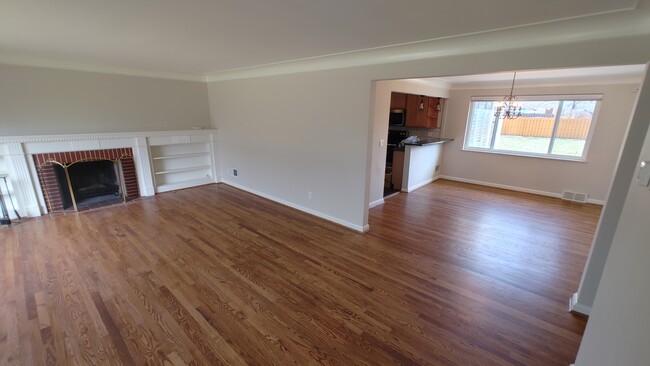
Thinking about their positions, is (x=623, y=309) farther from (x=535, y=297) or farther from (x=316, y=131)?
(x=316, y=131)

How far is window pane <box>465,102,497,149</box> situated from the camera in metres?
6.29

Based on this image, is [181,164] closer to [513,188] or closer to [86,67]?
[86,67]

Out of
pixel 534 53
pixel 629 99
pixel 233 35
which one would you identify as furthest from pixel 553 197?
pixel 233 35

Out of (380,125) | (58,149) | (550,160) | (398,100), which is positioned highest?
(398,100)

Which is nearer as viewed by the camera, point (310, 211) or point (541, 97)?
point (310, 211)

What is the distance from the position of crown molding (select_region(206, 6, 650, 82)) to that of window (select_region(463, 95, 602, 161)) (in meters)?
4.28

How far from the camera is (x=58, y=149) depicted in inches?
165

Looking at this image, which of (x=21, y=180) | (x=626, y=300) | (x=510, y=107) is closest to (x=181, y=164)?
(x=21, y=180)

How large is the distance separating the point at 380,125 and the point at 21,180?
561 centimetres

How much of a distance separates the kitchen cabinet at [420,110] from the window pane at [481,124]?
95 centimetres

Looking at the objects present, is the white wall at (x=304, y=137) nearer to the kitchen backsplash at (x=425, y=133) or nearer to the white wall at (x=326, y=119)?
the white wall at (x=326, y=119)

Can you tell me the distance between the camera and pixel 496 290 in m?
2.60

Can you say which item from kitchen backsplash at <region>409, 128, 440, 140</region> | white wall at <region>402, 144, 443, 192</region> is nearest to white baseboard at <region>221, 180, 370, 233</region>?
white wall at <region>402, 144, 443, 192</region>

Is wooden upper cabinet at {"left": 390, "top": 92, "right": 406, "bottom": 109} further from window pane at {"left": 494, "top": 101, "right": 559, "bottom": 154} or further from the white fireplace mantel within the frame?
the white fireplace mantel
